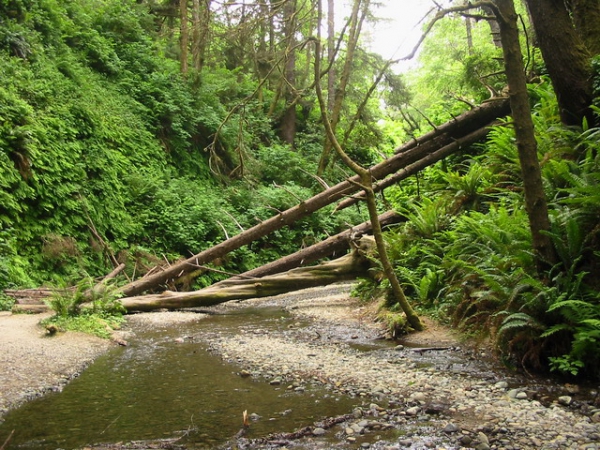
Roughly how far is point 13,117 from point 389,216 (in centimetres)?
886

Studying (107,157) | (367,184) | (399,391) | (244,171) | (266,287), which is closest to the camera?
(399,391)

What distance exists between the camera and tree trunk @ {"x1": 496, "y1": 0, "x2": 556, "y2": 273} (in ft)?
15.5

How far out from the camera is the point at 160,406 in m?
4.13

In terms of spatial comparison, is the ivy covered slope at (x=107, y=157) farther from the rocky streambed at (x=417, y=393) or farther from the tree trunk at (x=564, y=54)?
the tree trunk at (x=564, y=54)

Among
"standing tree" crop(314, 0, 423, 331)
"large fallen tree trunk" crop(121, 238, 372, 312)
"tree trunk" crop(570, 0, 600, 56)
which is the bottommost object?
"large fallen tree trunk" crop(121, 238, 372, 312)

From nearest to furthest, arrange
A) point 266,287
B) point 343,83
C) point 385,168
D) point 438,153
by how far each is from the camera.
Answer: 1. point 266,287
2. point 385,168
3. point 438,153
4. point 343,83

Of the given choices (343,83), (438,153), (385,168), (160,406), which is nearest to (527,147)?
(160,406)

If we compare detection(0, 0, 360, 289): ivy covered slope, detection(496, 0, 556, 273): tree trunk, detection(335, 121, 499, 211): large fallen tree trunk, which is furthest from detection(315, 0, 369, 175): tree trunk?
detection(496, 0, 556, 273): tree trunk

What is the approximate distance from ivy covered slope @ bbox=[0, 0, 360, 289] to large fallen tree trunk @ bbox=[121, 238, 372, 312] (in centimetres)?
195

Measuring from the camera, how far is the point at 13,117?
1012 cm

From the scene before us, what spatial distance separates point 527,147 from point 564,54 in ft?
10.5

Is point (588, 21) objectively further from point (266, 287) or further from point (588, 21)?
point (266, 287)

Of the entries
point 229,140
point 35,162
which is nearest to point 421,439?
point 35,162

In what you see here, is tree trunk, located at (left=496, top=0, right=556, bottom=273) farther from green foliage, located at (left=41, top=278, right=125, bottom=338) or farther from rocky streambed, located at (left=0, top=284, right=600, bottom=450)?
green foliage, located at (left=41, top=278, right=125, bottom=338)
